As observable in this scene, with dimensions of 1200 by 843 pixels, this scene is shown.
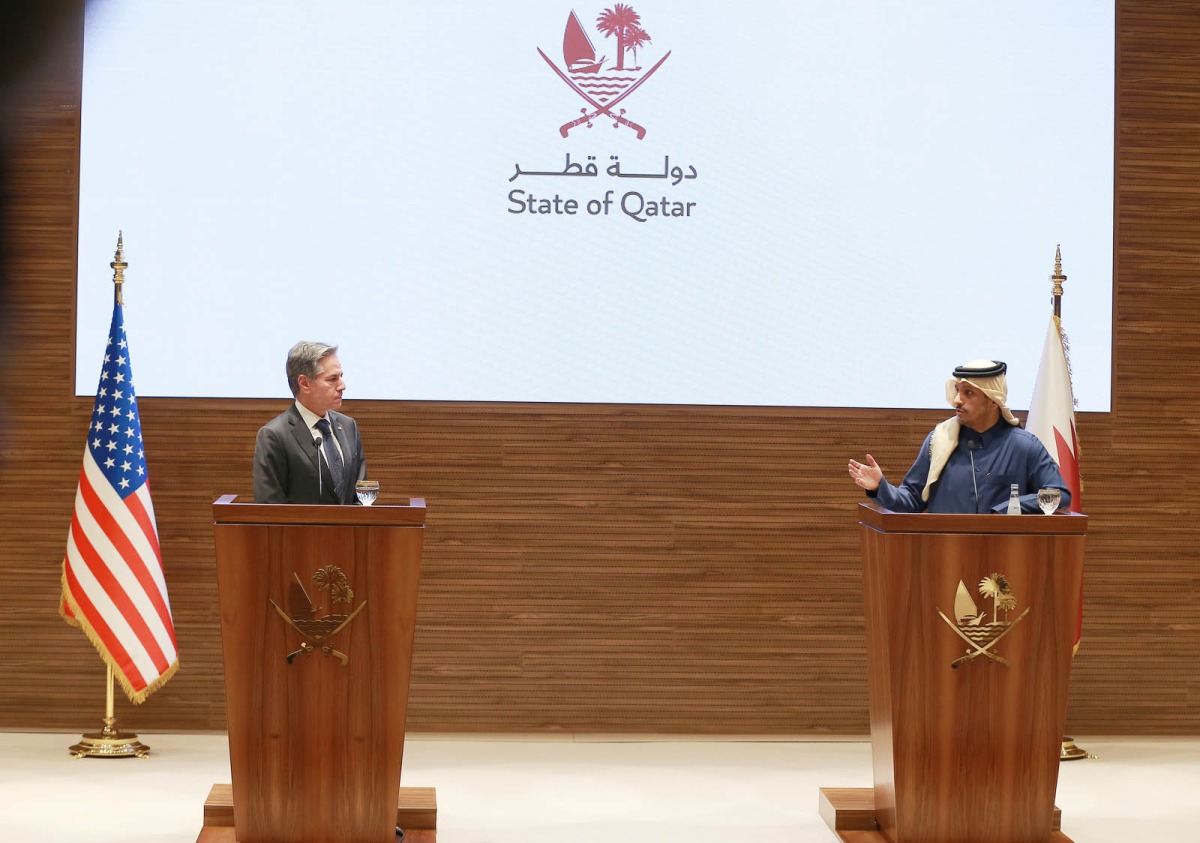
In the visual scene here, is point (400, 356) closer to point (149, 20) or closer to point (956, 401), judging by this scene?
point (149, 20)

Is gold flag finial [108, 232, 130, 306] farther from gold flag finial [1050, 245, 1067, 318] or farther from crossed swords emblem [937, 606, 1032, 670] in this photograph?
gold flag finial [1050, 245, 1067, 318]

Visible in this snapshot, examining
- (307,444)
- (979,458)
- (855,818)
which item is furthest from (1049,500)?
(307,444)

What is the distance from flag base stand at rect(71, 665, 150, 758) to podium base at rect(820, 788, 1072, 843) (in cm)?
251

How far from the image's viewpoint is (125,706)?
5.42m

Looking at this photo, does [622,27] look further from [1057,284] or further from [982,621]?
[982,621]

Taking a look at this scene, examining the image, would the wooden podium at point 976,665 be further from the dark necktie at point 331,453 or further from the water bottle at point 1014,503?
the dark necktie at point 331,453

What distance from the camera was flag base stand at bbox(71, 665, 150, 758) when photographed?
5.00 m

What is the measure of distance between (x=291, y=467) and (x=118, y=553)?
136 centimetres

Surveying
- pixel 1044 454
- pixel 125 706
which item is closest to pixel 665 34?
pixel 1044 454

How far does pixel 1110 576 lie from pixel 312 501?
3374 millimetres

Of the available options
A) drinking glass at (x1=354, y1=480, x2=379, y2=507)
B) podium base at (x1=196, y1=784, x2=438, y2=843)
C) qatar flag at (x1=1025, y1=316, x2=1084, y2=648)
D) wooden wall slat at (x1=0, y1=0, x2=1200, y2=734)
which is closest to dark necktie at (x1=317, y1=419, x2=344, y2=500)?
drinking glass at (x1=354, y1=480, x2=379, y2=507)

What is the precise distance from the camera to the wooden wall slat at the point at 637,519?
17.8ft

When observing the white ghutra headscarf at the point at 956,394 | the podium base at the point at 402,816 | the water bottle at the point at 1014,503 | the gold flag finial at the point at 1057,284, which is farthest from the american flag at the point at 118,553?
the gold flag finial at the point at 1057,284

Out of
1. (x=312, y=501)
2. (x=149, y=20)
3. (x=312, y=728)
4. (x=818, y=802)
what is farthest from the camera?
(x=149, y=20)
